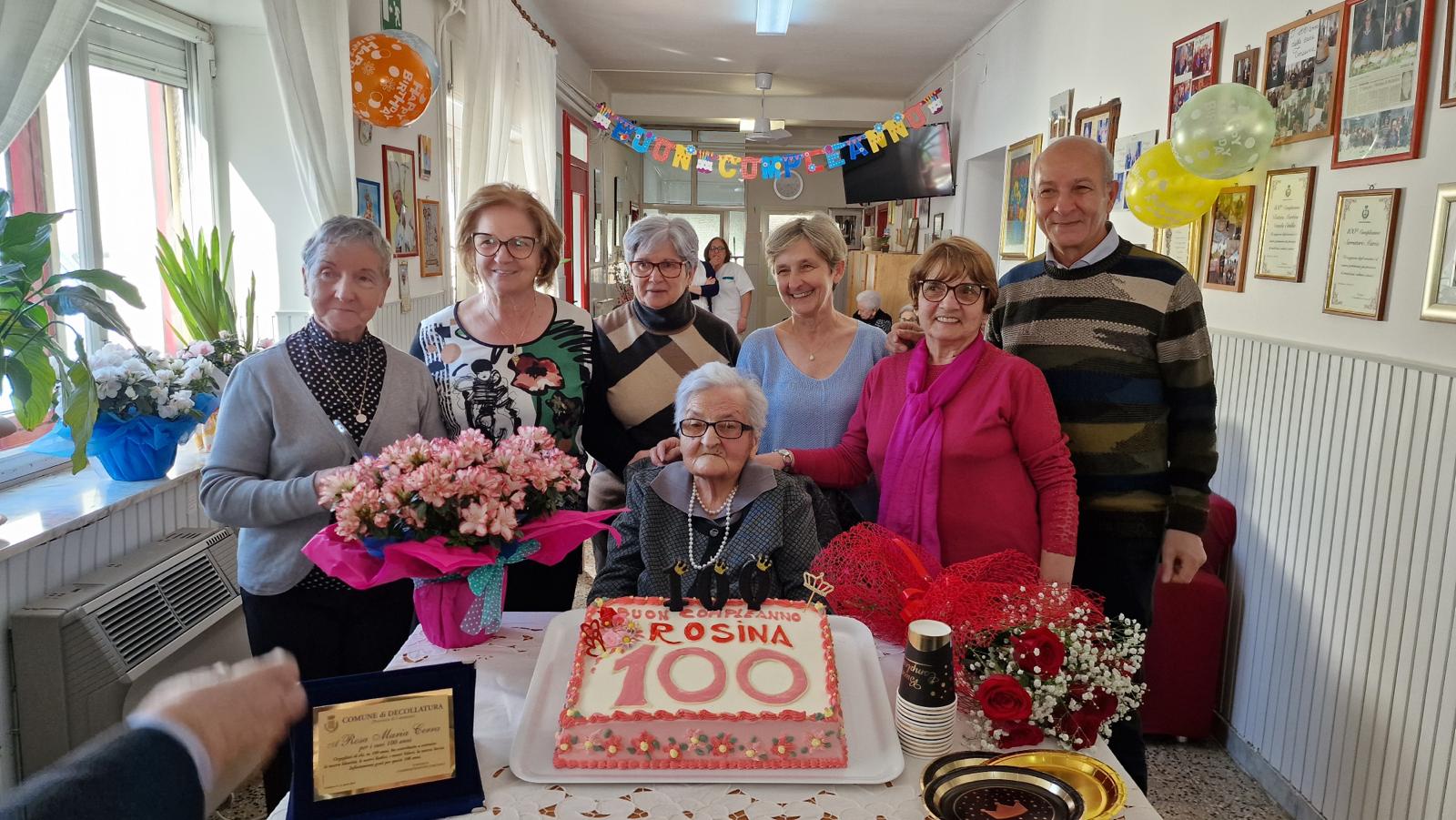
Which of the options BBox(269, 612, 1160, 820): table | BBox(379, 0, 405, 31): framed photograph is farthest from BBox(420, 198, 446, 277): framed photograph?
BBox(269, 612, 1160, 820): table

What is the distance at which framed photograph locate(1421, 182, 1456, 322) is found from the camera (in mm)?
2195

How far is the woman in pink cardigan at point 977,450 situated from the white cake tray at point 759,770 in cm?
46

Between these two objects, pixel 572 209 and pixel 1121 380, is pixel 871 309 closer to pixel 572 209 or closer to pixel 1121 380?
pixel 572 209

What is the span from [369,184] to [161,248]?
123cm

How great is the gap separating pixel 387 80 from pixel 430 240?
1295mm

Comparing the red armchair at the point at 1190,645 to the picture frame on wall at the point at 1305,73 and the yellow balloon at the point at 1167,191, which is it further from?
the picture frame on wall at the point at 1305,73

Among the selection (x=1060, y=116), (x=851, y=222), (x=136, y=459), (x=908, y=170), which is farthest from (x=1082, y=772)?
(x=851, y=222)

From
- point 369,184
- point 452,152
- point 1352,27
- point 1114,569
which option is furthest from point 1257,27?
point 452,152

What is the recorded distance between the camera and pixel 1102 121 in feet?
14.7

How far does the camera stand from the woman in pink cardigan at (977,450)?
1.97 m

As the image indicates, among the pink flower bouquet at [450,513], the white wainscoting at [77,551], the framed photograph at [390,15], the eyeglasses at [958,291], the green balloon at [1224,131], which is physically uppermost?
the framed photograph at [390,15]

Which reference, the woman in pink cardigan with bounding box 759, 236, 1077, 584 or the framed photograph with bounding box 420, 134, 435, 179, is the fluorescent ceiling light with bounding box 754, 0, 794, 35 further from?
the woman in pink cardigan with bounding box 759, 236, 1077, 584

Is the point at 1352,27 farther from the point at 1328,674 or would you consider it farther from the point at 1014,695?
the point at 1014,695

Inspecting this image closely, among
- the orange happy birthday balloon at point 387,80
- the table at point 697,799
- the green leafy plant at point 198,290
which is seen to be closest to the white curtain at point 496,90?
the orange happy birthday balloon at point 387,80
